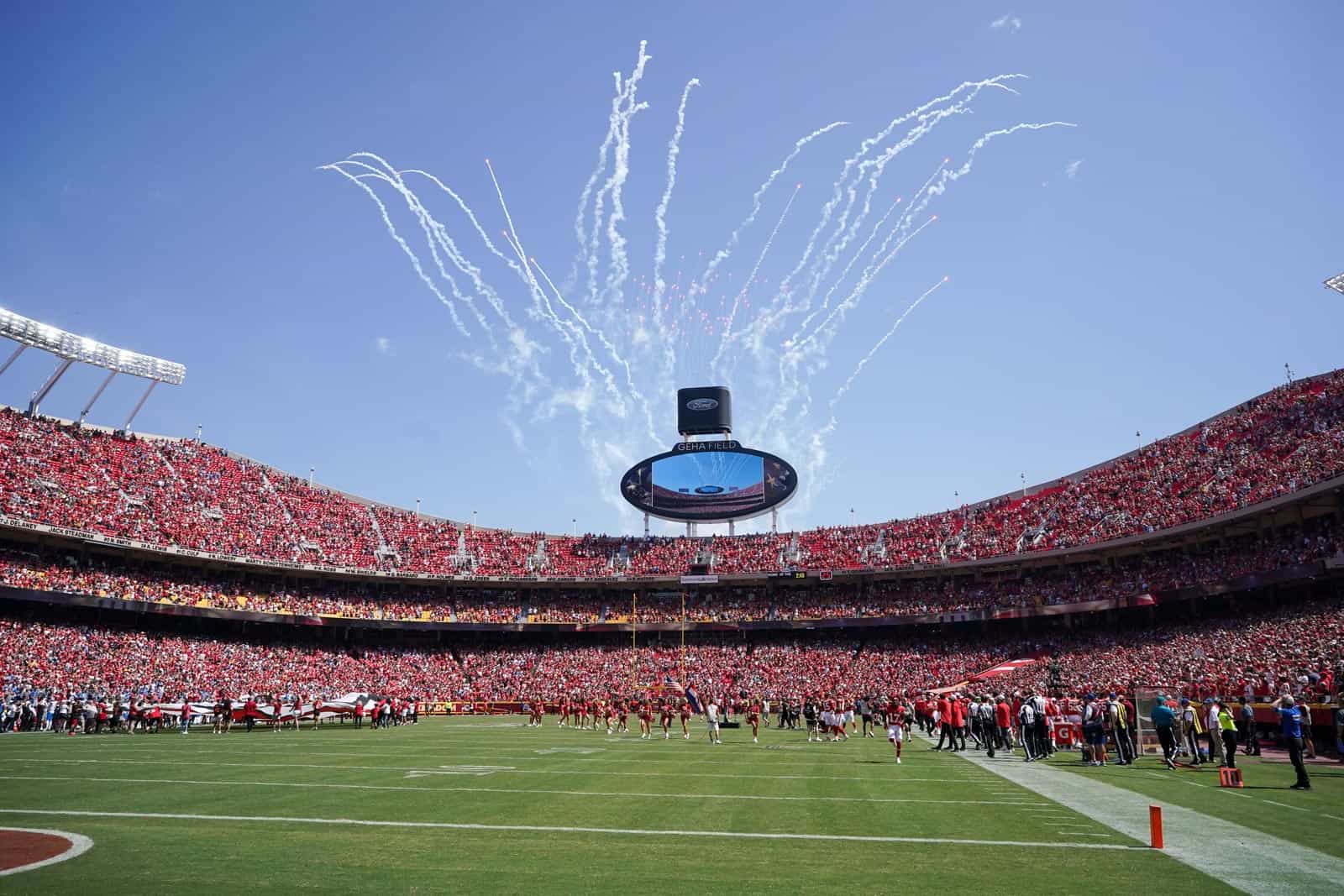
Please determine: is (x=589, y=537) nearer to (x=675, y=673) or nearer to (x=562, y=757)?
(x=675, y=673)

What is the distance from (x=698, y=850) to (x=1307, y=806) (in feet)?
31.6

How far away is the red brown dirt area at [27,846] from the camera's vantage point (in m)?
8.96

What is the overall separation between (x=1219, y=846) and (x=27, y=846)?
13.5m

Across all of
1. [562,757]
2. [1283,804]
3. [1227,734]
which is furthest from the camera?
[562,757]

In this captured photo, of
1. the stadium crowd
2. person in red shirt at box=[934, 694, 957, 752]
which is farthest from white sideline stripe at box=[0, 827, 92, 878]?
the stadium crowd

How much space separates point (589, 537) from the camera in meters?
74.8

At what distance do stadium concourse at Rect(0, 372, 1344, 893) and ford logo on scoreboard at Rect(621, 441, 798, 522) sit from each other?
13.5 ft

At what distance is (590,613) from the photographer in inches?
2601

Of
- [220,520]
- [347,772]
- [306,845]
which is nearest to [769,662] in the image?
[220,520]

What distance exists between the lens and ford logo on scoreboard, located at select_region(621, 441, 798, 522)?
67000mm

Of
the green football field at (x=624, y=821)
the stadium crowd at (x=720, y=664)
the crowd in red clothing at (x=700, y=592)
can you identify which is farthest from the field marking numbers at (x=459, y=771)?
the crowd in red clothing at (x=700, y=592)

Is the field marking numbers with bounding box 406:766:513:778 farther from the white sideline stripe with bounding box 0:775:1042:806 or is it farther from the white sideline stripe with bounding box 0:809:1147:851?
the white sideline stripe with bounding box 0:809:1147:851

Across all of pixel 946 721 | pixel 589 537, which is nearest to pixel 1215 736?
pixel 946 721

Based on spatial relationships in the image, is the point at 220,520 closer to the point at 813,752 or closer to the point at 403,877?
the point at 813,752
